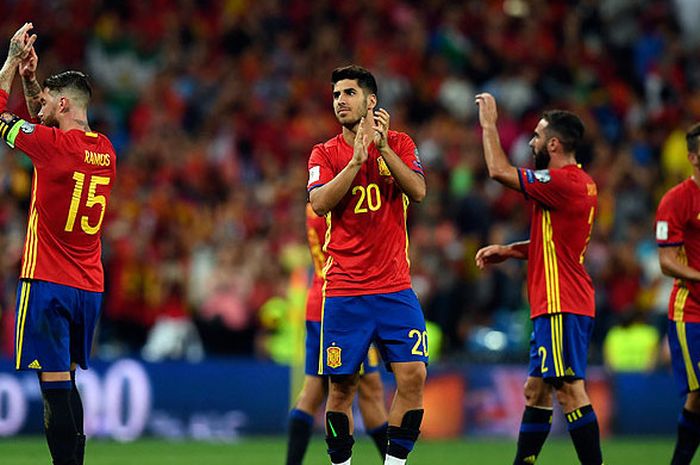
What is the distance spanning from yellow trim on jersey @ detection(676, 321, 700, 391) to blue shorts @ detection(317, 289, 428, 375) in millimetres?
2426

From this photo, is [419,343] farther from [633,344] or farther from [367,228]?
[633,344]

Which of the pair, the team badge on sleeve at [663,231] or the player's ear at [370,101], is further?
the team badge on sleeve at [663,231]

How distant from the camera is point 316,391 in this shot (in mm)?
10719

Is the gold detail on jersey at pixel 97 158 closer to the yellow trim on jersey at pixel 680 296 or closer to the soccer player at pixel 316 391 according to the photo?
the soccer player at pixel 316 391

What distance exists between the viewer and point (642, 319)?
18.0m

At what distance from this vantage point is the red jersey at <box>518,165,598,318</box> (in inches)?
387

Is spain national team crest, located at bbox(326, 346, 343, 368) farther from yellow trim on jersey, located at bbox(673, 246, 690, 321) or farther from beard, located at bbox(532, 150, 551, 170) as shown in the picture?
yellow trim on jersey, located at bbox(673, 246, 690, 321)

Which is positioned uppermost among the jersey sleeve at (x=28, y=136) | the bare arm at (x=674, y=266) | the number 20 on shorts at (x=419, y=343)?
the jersey sleeve at (x=28, y=136)

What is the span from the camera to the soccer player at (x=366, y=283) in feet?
29.8

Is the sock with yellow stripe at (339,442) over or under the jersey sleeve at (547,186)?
under

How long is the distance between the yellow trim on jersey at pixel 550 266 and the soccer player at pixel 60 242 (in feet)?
10.5

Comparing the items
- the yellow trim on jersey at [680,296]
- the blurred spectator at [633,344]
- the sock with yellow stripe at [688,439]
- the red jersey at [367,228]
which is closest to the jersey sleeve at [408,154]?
the red jersey at [367,228]

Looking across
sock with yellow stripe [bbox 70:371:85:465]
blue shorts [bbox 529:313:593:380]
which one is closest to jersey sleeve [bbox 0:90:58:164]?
sock with yellow stripe [bbox 70:371:85:465]

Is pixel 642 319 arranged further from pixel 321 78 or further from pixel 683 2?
pixel 683 2
